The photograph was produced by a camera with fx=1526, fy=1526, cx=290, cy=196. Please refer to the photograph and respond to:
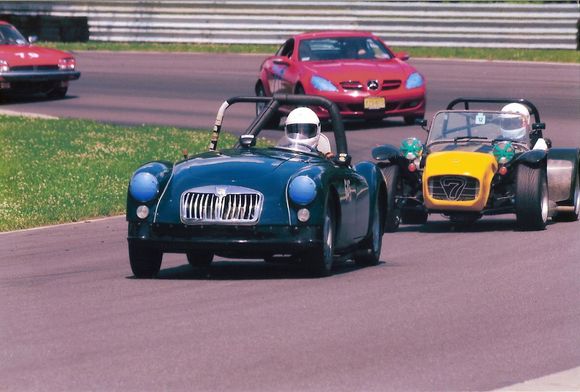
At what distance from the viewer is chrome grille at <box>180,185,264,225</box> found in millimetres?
10484

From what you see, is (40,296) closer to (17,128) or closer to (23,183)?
(23,183)

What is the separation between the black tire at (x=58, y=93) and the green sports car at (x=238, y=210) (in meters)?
18.1

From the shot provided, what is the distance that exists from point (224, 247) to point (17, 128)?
1347 centimetres

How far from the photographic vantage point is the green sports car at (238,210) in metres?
10.5

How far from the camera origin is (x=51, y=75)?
28.2 metres

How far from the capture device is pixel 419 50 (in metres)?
34.5

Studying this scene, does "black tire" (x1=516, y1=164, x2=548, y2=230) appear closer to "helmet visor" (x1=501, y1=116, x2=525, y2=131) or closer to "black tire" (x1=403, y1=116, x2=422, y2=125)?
"helmet visor" (x1=501, y1=116, x2=525, y2=131)

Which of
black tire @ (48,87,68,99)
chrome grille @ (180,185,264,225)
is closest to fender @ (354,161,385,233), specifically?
chrome grille @ (180,185,264,225)

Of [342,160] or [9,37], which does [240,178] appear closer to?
[342,160]

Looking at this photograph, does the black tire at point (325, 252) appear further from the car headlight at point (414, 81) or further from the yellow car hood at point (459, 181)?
the car headlight at point (414, 81)

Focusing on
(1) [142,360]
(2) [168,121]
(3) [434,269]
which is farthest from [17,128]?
(1) [142,360]

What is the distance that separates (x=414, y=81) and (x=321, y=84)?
1500 millimetres

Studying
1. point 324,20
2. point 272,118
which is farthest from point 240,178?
point 324,20

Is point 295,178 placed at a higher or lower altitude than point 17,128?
higher
